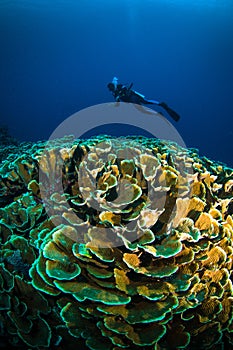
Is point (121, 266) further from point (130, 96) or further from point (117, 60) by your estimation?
point (117, 60)

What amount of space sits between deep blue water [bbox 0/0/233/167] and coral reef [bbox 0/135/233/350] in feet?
131

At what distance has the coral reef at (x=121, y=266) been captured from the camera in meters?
2.30

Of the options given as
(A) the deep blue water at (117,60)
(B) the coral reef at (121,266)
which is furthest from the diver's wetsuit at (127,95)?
(A) the deep blue water at (117,60)

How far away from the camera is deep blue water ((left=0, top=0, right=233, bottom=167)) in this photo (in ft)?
161

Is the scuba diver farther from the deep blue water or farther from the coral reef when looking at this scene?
the deep blue water

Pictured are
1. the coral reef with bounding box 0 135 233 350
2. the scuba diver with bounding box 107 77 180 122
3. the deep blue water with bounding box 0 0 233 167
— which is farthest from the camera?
the deep blue water with bounding box 0 0 233 167

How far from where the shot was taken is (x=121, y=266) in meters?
2.37

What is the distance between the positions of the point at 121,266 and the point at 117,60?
12052 centimetres

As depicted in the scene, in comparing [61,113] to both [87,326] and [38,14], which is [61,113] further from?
[87,326]

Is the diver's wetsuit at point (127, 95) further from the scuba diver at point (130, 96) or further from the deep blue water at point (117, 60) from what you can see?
the deep blue water at point (117, 60)

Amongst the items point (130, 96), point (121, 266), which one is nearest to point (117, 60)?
point (130, 96)

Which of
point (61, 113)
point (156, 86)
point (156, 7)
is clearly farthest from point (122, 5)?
point (156, 86)

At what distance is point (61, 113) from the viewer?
283 ft

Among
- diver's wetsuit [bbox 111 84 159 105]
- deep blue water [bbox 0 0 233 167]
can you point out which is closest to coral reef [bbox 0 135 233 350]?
diver's wetsuit [bbox 111 84 159 105]
